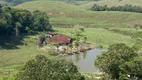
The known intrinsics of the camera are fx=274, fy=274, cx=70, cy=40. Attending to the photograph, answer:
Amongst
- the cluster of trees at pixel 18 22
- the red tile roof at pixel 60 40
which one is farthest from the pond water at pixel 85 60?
the cluster of trees at pixel 18 22

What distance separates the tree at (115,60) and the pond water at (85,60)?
10.9 m

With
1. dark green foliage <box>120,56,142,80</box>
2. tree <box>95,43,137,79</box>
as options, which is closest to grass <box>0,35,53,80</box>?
tree <box>95,43,137,79</box>

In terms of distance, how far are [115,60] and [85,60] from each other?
19098 mm

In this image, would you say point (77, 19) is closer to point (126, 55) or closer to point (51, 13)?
point (51, 13)

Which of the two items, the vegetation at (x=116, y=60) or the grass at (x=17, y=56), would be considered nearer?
the vegetation at (x=116, y=60)

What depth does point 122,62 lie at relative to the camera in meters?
30.0

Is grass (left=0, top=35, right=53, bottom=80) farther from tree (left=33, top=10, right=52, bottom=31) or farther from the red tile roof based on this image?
tree (left=33, top=10, right=52, bottom=31)

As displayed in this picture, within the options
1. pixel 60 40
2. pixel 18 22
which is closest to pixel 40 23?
pixel 18 22

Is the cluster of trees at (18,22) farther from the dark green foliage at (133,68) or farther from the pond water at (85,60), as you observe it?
the dark green foliage at (133,68)

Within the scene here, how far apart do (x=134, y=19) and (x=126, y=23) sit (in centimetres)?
515

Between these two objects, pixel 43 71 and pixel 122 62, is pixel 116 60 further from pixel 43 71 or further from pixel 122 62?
pixel 43 71

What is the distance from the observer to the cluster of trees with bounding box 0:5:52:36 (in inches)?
2392

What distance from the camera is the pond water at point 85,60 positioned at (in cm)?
4372

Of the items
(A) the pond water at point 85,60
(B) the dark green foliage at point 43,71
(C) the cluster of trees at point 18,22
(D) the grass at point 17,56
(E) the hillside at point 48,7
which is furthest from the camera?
(E) the hillside at point 48,7
